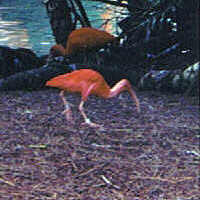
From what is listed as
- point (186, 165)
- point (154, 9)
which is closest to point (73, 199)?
point (186, 165)

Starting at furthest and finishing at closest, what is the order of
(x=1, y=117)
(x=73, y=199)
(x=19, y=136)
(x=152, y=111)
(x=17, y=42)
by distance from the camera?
(x=17, y=42)
(x=152, y=111)
(x=1, y=117)
(x=19, y=136)
(x=73, y=199)

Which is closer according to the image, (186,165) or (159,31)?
(186,165)

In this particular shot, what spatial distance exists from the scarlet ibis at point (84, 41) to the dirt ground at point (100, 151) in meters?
1.34

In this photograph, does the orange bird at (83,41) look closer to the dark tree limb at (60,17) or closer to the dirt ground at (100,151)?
the dark tree limb at (60,17)

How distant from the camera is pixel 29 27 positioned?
9.57 meters

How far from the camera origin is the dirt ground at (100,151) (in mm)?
2598

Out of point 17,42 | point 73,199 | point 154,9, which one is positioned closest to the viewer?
point 73,199

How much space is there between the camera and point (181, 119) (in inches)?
150

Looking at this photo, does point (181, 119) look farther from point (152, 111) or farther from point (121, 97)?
point (121, 97)

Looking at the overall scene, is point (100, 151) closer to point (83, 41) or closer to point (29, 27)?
point (83, 41)

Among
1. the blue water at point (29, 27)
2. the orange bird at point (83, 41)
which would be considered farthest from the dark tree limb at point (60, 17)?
the orange bird at point (83, 41)

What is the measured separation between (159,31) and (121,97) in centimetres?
207

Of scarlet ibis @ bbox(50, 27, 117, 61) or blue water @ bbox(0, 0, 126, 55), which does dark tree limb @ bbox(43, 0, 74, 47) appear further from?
scarlet ibis @ bbox(50, 27, 117, 61)

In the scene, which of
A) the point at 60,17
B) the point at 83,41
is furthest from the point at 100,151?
the point at 60,17
